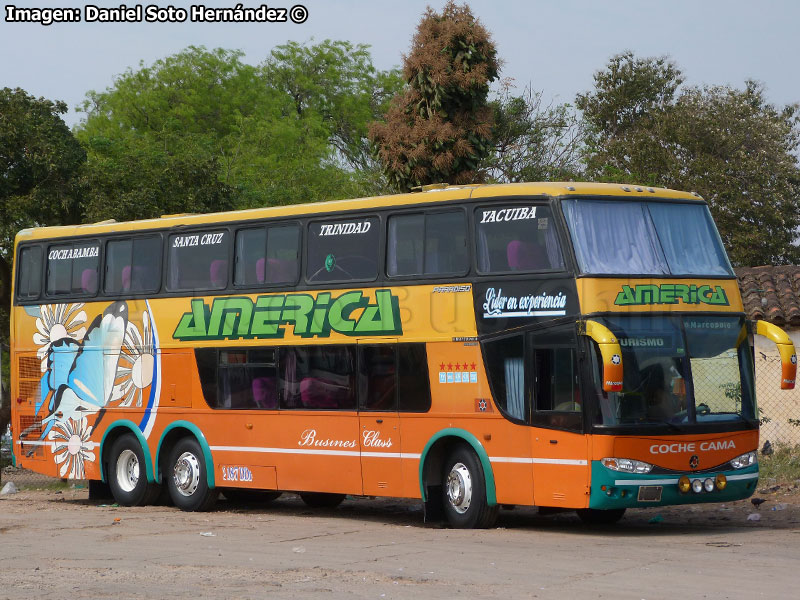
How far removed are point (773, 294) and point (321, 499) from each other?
31.6 ft

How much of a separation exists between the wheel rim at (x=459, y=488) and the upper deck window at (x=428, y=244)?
7.43 feet

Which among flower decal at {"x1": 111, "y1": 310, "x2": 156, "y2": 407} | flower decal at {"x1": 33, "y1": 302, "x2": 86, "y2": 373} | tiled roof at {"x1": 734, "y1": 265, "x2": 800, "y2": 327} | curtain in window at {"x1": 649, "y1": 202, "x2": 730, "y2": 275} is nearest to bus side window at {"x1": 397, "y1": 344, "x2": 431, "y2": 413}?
curtain in window at {"x1": 649, "y1": 202, "x2": 730, "y2": 275}

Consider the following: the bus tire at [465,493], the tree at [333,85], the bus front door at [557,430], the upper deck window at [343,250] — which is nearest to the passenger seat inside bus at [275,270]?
the upper deck window at [343,250]

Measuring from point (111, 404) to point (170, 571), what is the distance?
8.42 meters

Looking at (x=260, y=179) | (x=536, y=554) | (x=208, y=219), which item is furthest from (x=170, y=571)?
(x=260, y=179)

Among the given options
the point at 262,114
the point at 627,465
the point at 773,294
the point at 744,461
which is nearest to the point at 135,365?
the point at 627,465

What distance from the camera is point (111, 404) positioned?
19.4 metres

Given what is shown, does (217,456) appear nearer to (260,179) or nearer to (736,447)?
(736,447)

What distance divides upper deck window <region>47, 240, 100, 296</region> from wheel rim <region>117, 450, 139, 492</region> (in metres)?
2.46

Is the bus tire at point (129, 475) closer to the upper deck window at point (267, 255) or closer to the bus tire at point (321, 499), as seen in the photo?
the bus tire at point (321, 499)

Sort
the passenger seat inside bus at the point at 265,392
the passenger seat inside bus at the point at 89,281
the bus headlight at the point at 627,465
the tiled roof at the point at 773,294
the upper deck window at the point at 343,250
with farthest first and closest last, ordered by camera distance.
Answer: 1. the tiled roof at the point at 773,294
2. the passenger seat inside bus at the point at 89,281
3. the passenger seat inside bus at the point at 265,392
4. the upper deck window at the point at 343,250
5. the bus headlight at the point at 627,465

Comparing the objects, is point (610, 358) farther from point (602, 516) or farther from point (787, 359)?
point (602, 516)

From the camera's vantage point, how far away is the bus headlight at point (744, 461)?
14.2 meters

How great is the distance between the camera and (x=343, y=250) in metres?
16.3
